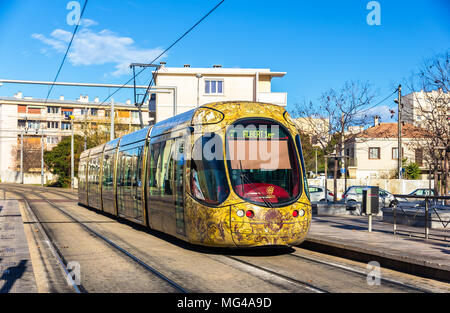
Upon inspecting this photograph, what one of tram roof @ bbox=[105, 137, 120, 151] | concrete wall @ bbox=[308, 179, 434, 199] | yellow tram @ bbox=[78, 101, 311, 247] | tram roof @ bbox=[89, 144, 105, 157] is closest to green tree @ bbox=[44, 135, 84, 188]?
concrete wall @ bbox=[308, 179, 434, 199]

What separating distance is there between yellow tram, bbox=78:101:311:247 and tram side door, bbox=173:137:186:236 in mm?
21

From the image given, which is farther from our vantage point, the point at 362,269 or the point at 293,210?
the point at 293,210

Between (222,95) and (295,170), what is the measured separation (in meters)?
43.4

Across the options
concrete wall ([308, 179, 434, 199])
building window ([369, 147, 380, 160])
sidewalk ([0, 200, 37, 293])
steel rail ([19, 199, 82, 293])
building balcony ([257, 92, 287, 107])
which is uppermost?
building balcony ([257, 92, 287, 107])

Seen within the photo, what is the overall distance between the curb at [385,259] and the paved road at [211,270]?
26cm

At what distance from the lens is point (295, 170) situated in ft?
34.7

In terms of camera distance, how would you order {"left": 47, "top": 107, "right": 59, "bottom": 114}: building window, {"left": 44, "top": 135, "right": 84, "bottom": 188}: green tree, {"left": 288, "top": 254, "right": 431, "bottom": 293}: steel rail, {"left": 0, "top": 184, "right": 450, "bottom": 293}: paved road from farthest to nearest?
{"left": 47, "top": 107, "right": 59, "bottom": 114}: building window, {"left": 44, "top": 135, "right": 84, "bottom": 188}: green tree, {"left": 288, "top": 254, "right": 431, "bottom": 293}: steel rail, {"left": 0, "top": 184, "right": 450, "bottom": 293}: paved road

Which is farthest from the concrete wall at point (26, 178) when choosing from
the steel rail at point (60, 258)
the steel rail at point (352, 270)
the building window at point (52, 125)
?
the steel rail at point (352, 270)

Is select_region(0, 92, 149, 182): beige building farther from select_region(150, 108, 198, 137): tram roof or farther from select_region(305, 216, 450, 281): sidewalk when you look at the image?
select_region(305, 216, 450, 281): sidewalk

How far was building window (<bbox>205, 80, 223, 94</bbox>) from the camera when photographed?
5347 centimetres

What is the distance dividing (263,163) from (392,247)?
3.04 metres

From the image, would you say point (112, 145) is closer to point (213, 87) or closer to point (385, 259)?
point (385, 259)

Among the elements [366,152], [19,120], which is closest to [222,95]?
[366,152]
